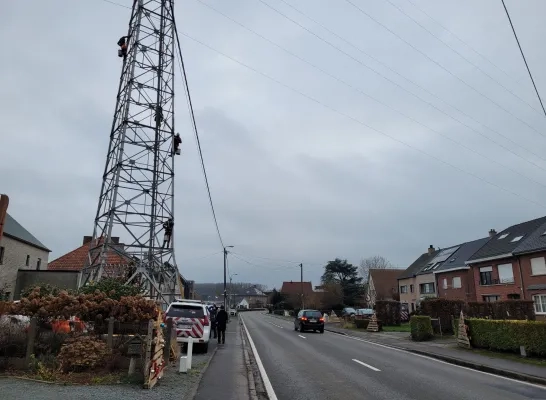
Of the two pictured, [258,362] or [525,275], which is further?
[525,275]

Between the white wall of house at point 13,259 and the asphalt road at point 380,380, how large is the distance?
21384 millimetres


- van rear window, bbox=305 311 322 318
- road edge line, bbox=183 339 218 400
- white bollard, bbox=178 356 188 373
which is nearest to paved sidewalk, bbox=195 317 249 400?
road edge line, bbox=183 339 218 400

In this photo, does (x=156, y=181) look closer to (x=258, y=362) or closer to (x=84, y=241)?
(x=258, y=362)

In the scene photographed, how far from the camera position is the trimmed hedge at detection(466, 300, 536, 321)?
2036 centimetres

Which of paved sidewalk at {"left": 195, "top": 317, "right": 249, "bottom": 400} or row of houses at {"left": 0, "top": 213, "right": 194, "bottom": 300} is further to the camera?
row of houses at {"left": 0, "top": 213, "right": 194, "bottom": 300}

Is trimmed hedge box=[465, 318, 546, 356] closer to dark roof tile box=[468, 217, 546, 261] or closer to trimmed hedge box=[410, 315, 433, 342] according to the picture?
trimmed hedge box=[410, 315, 433, 342]

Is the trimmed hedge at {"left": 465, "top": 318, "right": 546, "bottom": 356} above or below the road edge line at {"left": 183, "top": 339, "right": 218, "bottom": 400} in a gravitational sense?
above

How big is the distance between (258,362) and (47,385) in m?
7.37

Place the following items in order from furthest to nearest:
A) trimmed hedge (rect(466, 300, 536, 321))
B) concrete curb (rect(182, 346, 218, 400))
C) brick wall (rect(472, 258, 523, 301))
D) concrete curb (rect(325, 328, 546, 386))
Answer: brick wall (rect(472, 258, 523, 301)) < trimmed hedge (rect(466, 300, 536, 321)) < concrete curb (rect(325, 328, 546, 386)) < concrete curb (rect(182, 346, 218, 400))

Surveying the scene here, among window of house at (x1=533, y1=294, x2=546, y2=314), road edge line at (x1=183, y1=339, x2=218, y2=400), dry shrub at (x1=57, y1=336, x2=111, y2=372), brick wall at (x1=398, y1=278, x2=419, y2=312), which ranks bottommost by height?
road edge line at (x1=183, y1=339, x2=218, y2=400)

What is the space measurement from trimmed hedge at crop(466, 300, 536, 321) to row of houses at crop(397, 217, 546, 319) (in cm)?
942

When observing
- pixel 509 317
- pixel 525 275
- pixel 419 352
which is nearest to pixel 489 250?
pixel 525 275

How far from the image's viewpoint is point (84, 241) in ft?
150

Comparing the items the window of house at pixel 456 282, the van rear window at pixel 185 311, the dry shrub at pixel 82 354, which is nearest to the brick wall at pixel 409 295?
the window of house at pixel 456 282
